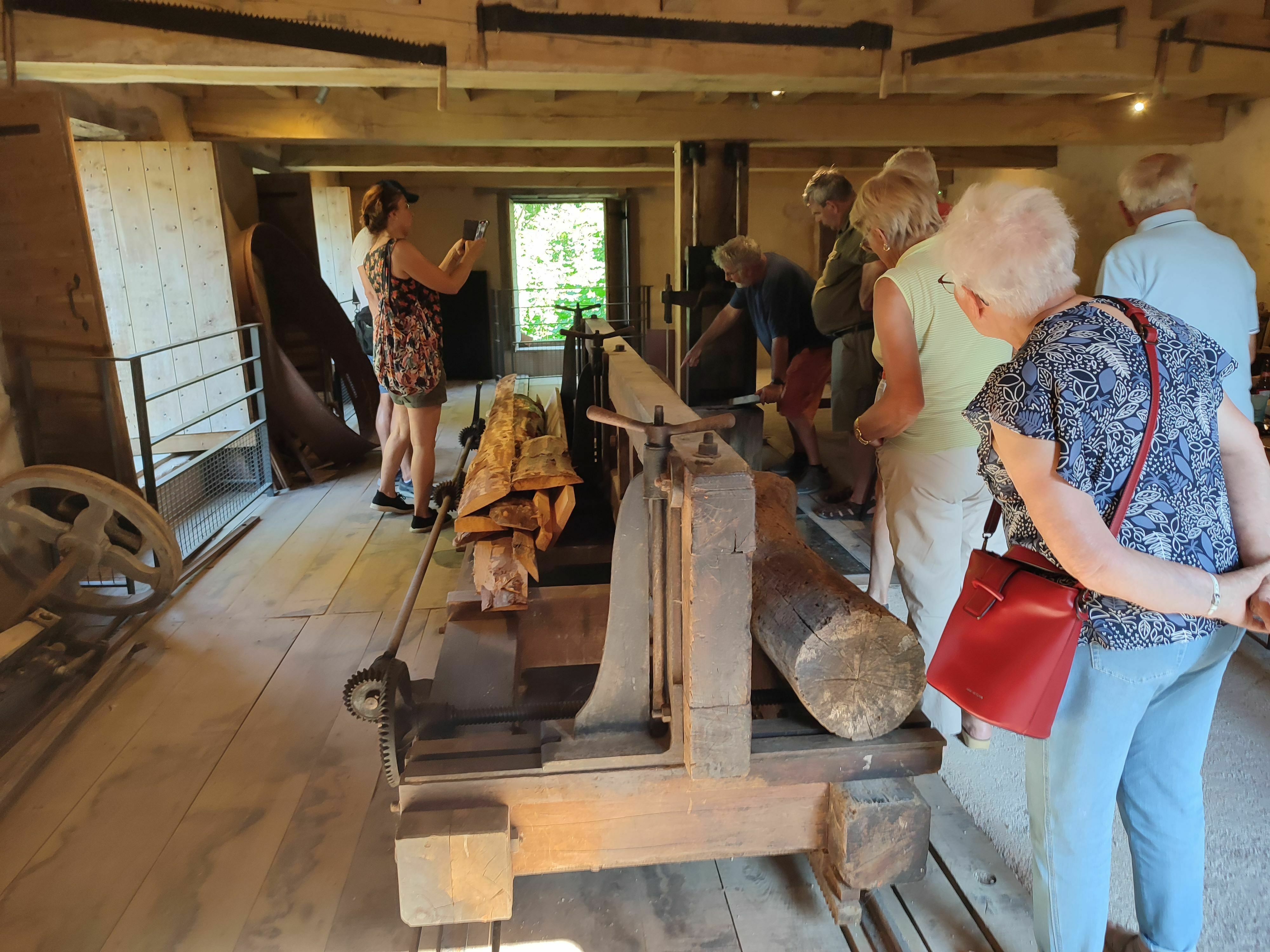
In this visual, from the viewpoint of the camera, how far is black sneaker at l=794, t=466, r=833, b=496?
477 cm

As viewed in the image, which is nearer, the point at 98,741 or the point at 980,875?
the point at 980,875

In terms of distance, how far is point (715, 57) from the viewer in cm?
328

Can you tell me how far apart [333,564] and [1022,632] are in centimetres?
317

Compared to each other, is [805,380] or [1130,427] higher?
[1130,427]

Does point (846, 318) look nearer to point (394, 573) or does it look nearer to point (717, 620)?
point (394, 573)

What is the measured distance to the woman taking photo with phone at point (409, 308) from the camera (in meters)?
3.79

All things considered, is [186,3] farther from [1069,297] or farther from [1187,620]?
[1187,620]

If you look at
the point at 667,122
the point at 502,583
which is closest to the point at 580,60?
the point at 502,583

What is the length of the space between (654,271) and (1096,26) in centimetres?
678

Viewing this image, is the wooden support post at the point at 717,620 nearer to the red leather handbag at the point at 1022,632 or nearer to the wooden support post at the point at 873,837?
the wooden support post at the point at 873,837

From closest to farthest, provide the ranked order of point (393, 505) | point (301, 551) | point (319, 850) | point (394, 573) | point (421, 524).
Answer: point (319, 850) < point (394, 573) < point (301, 551) < point (421, 524) < point (393, 505)

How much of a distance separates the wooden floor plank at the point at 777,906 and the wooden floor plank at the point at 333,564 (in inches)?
75.8

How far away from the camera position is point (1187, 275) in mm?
2404

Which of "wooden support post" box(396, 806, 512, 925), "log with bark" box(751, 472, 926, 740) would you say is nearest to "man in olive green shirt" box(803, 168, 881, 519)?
"log with bark" box(751, 472, 926, 740)
